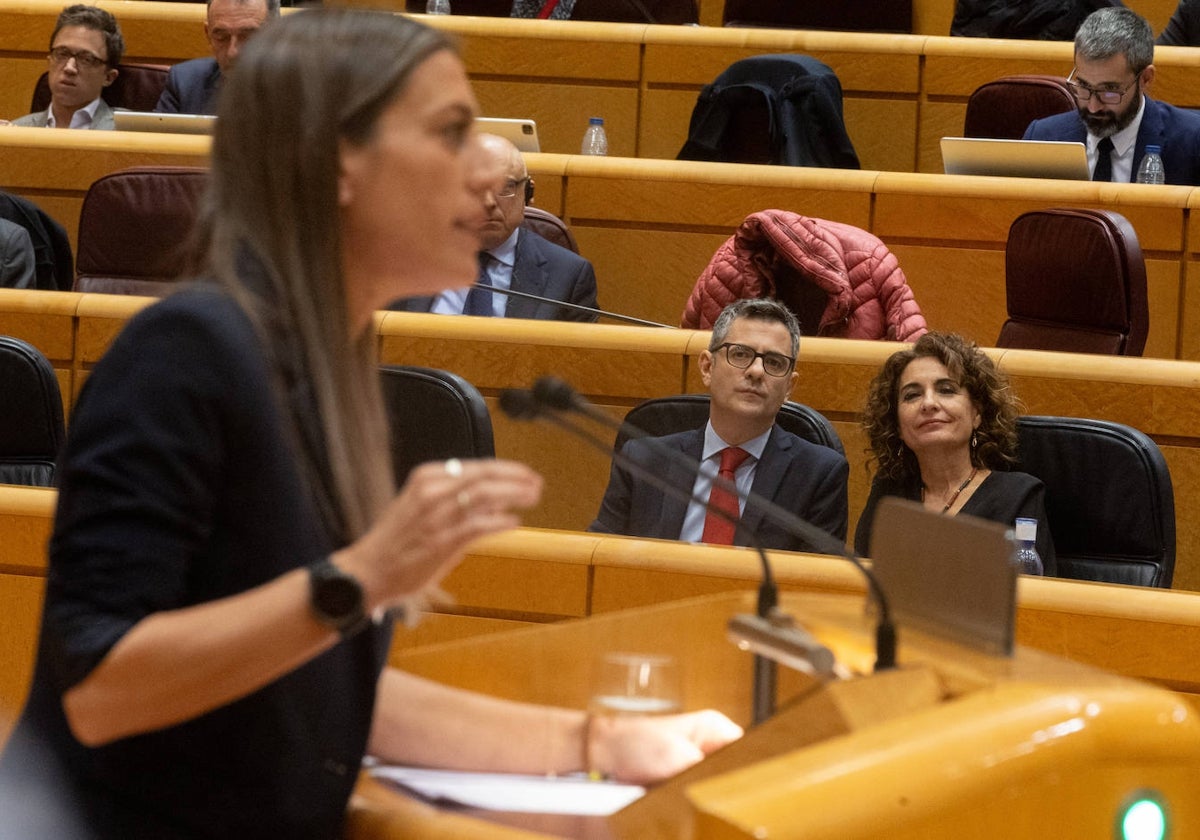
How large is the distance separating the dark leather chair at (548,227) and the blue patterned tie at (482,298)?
19cm

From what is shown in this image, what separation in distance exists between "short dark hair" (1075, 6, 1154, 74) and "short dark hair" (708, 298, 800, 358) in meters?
1.44

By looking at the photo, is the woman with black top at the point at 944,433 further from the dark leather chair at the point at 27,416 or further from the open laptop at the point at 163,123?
the open laptop at the point at 163,123

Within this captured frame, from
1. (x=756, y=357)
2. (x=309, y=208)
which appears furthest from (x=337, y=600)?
(x=756, y=357)

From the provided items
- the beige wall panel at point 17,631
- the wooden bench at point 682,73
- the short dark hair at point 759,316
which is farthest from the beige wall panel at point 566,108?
the beige wall panel at point 17,631

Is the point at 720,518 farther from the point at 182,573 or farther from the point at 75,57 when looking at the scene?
the point at 75,57

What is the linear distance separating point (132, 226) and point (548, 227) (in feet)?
2.84

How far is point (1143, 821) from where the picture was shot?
817 millimetres

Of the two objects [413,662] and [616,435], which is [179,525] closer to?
[413,662]

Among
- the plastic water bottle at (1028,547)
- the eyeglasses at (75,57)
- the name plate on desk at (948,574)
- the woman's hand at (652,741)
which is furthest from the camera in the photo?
the eyeglasses at (75,57)

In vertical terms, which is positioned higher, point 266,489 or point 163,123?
point 163,123

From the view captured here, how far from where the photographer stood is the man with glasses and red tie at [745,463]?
2.40m

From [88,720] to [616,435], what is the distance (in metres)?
1.96

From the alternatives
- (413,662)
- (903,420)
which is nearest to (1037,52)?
(903,420)

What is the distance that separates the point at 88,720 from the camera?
74 centimetres
